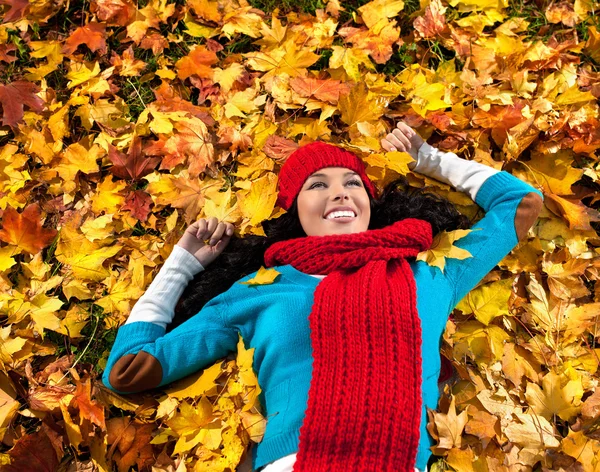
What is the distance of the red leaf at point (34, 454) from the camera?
2115mm

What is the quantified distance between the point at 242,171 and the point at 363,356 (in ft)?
3.73

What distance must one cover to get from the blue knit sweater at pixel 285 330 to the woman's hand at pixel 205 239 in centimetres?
24

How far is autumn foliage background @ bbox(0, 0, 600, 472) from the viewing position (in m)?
2.19

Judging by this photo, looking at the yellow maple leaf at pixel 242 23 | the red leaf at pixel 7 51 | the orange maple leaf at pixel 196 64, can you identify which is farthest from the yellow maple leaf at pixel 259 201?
the red leaf at pixel 7 51

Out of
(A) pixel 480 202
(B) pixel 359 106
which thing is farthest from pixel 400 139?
(A) pixel 480 202

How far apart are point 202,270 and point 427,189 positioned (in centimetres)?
110

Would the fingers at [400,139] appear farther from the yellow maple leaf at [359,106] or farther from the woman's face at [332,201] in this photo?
the woman's face at [332,201]

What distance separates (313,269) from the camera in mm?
2146

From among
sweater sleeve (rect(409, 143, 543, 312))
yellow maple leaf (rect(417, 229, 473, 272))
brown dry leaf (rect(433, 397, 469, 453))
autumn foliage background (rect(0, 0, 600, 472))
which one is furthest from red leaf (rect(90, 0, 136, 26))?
brown dry leaf (rect(433, 397, 469, 453))

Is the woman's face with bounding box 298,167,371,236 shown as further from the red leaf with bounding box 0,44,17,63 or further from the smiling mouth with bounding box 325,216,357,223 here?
the red leaf with bounding box 0,44,17,63

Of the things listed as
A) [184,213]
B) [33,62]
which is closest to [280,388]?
[184,213]

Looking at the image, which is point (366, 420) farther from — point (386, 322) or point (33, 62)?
point (33, 62)

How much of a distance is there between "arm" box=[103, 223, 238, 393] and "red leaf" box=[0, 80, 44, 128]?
1313 millimetres

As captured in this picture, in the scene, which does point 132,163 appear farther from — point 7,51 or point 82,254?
point 7,51
